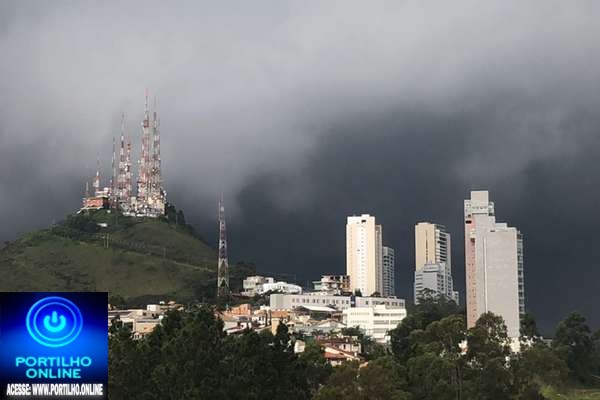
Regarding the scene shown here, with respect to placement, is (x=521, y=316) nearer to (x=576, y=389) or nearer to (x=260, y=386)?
(x=576, y=389)

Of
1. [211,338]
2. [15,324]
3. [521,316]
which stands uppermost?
[521,316]

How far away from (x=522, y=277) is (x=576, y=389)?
47.2 m

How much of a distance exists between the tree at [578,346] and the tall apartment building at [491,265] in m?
22.8

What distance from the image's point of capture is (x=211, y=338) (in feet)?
260

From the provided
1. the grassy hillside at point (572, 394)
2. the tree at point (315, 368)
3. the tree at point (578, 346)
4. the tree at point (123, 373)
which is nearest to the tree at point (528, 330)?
the tree at point (578, 346)

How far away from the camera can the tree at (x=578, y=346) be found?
130750 mm

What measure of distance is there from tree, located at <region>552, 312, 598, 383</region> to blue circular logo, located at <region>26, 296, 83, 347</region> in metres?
103

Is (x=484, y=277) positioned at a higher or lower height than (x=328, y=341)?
higher

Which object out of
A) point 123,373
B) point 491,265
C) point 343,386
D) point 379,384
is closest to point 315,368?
point 343,386

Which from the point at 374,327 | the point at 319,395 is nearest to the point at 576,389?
the point at 319,395

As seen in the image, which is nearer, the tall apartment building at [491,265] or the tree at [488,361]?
the tree at [488,361]

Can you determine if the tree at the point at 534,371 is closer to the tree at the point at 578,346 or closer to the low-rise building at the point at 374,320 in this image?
the tree at the point at 578,346

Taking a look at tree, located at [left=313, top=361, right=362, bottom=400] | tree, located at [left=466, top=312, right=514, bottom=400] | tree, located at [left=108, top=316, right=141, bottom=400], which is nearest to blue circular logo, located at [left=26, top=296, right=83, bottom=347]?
tree, located at [left=108, top=316, right=141, bottom=400]

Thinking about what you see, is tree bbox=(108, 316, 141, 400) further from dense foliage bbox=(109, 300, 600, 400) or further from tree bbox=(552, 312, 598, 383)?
tree bbox=(552, 312, 598, 383)
